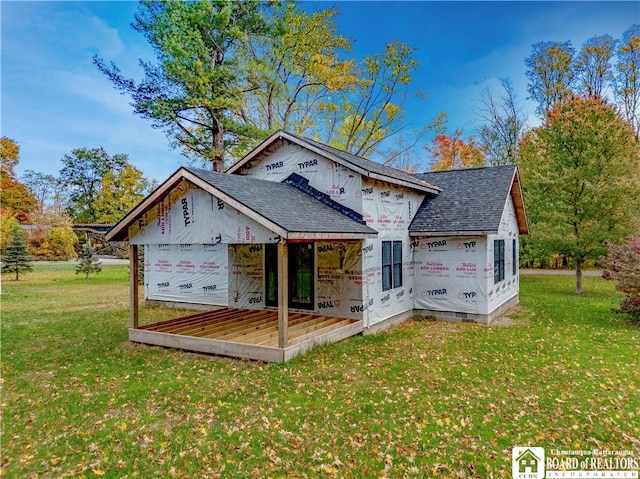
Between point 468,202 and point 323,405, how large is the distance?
9.18 m

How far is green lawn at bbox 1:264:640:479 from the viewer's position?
4.06m

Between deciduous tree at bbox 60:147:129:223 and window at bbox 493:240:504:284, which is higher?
deciduous tree at bbox 60:147:129:223

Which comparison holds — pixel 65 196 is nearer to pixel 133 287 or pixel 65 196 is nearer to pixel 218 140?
pixel 218 140

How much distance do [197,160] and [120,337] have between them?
646 inches

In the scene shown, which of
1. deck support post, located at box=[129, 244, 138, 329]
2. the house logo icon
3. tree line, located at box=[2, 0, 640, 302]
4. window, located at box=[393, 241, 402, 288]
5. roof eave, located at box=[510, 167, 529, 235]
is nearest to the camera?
the house logo icon

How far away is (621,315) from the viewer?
38.1 feet

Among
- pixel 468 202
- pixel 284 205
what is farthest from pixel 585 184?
pixel 284 205

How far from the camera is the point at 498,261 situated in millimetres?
12250

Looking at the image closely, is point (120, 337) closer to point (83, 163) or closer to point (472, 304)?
point (472, 304)

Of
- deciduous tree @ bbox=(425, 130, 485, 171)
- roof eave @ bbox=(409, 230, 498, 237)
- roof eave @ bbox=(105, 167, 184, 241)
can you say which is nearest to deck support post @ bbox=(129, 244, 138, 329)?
roof eave @ bbox=(105, 167, 184, 241)

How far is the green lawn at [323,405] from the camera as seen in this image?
406 cm

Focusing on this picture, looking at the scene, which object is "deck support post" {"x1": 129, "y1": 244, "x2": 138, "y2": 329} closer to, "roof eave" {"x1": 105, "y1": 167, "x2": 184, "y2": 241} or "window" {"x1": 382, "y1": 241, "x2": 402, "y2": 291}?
"roof eave" {"x1": 105, "y1": 167, "x2": 184, "y2": 241}

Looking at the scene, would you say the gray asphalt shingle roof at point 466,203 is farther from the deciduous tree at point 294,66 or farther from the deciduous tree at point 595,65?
the deciduous tree at point 595,65

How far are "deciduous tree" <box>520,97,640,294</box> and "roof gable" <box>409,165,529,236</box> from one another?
2.88 meters
